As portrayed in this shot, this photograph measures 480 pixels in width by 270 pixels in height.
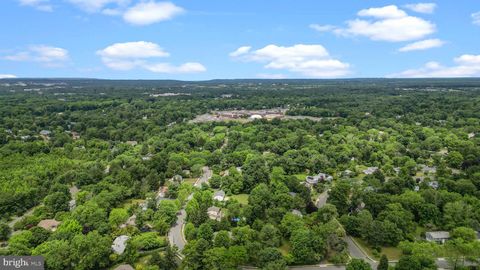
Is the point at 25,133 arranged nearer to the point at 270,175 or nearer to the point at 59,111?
the point at 59,111

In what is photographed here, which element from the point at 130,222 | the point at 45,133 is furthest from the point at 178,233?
the point at 45,133

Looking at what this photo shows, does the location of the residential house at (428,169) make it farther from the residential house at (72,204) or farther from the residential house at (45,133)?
the residential house at (45,133)

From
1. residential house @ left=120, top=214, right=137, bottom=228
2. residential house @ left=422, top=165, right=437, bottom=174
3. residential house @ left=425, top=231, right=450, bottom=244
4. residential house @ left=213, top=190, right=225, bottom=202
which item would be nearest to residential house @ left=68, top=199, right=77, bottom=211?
residential house @ left=120, top=214, right=137, bottom=228

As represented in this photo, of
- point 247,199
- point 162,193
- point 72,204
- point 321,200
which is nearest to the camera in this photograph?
point 72,204

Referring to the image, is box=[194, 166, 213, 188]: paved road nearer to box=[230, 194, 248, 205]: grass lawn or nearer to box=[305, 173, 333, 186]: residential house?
box=[230, 194, 248, 205]: grass lawn

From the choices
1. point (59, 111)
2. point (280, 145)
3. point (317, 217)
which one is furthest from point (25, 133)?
point (317, 217)

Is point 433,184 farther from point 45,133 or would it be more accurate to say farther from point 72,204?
point 45,133
